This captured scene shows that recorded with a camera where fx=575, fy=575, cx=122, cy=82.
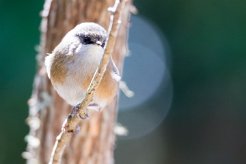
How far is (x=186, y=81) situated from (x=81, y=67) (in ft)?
14.4

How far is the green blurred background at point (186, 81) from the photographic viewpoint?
5.07 meters

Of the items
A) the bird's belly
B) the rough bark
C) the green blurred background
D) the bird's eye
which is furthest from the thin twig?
the green blurred background

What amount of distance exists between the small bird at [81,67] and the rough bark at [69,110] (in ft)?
3.29

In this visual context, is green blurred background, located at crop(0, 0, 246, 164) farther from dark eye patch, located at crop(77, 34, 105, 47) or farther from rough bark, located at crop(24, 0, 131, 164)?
dark eye patch, located at crop(77, 34, 105, 47)

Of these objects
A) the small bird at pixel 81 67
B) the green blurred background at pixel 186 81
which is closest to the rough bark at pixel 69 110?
the small bird at pixel 81 67

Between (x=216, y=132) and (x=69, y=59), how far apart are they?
454 cm

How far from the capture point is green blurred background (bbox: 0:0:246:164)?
5.07 m

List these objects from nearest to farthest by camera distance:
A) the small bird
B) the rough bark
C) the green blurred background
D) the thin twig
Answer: the thin twig
the small bird
the rough bark
the green blurred background

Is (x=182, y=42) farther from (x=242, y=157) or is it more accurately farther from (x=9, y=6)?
(x=9, y=6)

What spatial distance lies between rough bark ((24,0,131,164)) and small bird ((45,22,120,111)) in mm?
1002

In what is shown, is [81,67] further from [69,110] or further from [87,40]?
[69,110]

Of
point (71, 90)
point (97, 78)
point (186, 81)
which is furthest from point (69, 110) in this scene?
point (186, 81)

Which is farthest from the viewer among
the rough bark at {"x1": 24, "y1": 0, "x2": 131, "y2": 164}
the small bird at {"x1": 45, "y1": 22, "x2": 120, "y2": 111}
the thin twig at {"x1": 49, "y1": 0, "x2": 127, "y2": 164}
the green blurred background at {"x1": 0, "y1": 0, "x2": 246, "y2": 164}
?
the green blurred background at {"x1": 0, "y1": 0, "x2": 246, "y2": 164}

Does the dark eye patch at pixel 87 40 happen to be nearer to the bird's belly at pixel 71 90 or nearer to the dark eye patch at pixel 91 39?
the dark eye patch at pixel 91 39
